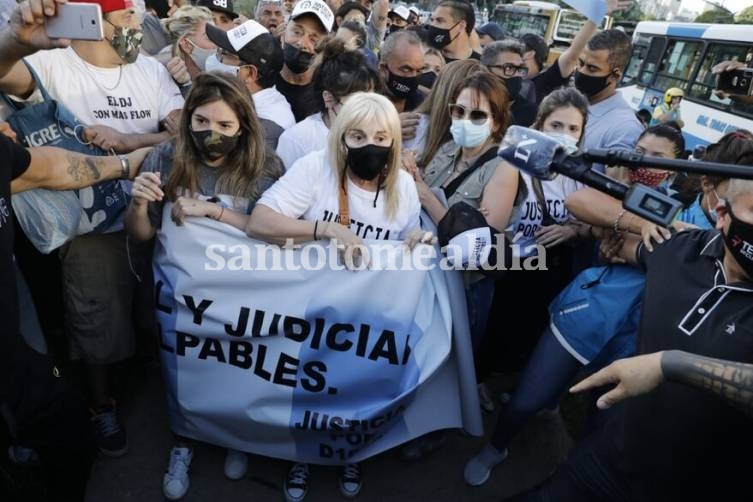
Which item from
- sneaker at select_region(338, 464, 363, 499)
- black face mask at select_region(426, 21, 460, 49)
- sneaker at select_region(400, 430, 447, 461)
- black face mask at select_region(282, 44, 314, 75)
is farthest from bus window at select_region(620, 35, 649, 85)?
sneaker at select_region(338, 464, 363, 499)

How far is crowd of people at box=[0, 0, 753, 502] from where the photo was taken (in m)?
1.69

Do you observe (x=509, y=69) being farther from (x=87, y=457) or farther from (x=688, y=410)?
(x=87, y=457)

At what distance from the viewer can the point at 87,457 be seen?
2.19 meters

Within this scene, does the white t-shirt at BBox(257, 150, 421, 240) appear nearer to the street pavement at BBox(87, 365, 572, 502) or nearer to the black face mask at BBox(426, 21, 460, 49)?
the street pavement at BBox(87, 365, 572, 502)

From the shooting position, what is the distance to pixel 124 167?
7.70ft

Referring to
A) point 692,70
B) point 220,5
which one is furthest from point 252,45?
point 692,70

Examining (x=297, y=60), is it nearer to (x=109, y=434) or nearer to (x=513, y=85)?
(x=513, y=85)

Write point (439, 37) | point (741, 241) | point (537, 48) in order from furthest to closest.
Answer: point (537, 48) → point (439, 37) → point (741, 241)

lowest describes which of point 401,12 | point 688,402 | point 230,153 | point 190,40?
point 688,402

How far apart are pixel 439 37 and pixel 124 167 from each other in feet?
11.2

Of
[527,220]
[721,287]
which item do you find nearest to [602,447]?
[721,287]

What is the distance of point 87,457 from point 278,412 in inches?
31.5

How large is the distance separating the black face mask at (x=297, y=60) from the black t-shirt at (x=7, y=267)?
2174 millimetres

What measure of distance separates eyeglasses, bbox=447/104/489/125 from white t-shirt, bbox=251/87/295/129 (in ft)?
3.38
